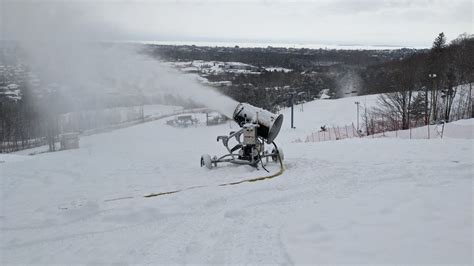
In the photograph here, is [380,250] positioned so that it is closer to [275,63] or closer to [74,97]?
[74,97]

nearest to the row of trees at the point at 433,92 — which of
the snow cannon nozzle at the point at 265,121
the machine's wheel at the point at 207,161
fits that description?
the snow cannon nozzle at the point at 265,121

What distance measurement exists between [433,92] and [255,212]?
36.2 m

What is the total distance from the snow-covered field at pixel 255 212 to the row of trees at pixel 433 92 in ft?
80.5

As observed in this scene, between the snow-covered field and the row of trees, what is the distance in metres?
24.5

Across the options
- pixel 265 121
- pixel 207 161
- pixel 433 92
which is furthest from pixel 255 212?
pixel 433 92

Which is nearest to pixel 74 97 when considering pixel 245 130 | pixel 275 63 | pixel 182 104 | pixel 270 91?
pixel 245 130

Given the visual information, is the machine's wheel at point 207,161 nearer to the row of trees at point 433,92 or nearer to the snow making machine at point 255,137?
the snow making machine at point 255,137

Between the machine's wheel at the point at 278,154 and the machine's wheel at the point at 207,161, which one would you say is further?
the machine's wheel at the point at 278,154

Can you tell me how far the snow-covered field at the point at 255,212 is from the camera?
4848mm

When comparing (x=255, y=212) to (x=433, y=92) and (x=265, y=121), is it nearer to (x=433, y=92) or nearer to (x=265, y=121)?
(x=265, y=121)

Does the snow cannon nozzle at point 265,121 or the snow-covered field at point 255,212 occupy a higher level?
the snow cannon nozzle at point 265,121

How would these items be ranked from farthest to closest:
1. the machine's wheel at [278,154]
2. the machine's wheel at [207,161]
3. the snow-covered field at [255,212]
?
1. the machine's wheel at [278,154]
2. the machine's wheel at [207,161]
3. the snow-covered field at [255,212]

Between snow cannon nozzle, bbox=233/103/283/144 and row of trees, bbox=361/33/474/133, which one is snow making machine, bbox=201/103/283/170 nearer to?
snow cannon nozzle, bbox=233/103/283/144

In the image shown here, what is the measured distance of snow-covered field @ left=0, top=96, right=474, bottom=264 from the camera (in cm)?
485
